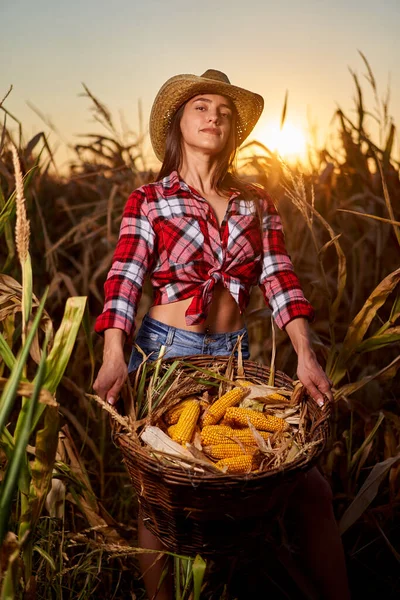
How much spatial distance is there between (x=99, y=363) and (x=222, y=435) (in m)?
1.30

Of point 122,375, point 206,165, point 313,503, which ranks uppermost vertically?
point 206,165

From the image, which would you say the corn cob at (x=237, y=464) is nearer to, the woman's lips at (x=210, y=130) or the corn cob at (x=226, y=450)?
the corn cob at (x=226, y=450)

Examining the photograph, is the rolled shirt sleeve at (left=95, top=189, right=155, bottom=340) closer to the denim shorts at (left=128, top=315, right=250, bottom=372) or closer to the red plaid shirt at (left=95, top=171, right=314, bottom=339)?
the red plaid shirt at (left=95, top=171, right=314, bottom=339)

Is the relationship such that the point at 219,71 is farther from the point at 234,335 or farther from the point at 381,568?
the point at 381,568

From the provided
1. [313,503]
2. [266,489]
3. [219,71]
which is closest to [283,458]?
[266,489]

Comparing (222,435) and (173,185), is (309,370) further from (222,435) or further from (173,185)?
(173,185)

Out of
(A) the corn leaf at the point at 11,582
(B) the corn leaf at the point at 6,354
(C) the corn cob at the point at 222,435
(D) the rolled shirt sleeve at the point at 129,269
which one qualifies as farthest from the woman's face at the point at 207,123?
(A) the corn leaf at the point at 11,582

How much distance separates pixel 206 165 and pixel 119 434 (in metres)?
1.04

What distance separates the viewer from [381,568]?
222 centimetres

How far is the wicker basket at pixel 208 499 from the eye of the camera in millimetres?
1256

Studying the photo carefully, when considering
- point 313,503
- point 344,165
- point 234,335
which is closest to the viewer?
point 313,503

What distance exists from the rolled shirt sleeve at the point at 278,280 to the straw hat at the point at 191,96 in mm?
317

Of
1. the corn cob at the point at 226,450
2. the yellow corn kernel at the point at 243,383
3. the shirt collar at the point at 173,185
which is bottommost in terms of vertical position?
the corn cob at the point at 226,450

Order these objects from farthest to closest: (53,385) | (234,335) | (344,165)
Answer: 1. (344,165)
2. (234,335)
3. (53,385)
